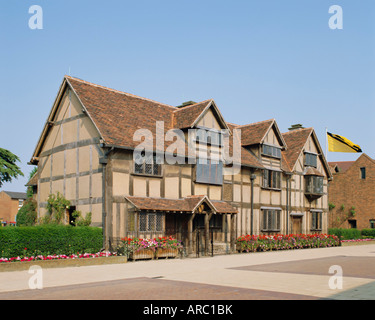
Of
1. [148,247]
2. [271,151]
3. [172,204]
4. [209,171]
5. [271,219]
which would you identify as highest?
[271,151]

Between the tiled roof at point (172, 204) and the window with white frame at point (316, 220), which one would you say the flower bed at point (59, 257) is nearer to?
Result: the tiled roof at point (172, 204)

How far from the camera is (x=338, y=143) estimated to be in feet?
142

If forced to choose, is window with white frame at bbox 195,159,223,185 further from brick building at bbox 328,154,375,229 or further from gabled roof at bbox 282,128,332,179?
brick building at bbox 328,154,375,229

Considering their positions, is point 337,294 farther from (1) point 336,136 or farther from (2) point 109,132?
(1) point 336,136

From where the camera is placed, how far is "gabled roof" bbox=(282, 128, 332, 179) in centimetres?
3615

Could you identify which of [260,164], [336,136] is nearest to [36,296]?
[260,164]

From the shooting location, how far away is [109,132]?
2331 cm

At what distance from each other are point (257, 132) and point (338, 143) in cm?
1334

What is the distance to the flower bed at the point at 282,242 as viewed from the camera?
28.7 meters

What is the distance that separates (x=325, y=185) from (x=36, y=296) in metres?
32.3

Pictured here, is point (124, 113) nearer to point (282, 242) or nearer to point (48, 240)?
point (48, 240)

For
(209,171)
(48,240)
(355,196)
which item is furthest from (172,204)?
(355,196)

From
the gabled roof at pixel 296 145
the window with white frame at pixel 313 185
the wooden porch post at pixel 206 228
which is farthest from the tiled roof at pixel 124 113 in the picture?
the window with white frame at pixel 313 185

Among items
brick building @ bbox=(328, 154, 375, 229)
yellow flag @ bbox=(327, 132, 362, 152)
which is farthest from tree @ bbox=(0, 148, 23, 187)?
brick building @ bbox=(328, 154, 375, 229)
